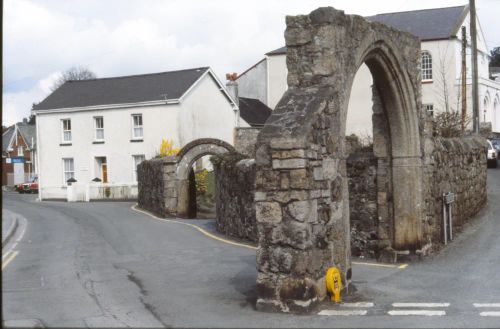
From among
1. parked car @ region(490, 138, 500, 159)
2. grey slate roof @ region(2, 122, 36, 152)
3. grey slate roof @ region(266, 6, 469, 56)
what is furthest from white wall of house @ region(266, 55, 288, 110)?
grey slate roof @ region(2, 122, 36, 152)

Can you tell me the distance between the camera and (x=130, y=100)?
37969mm

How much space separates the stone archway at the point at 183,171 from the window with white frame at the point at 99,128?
15.2 m

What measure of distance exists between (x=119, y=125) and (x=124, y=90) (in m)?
2.88

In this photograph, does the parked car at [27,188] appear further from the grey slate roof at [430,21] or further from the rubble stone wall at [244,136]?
the grey slate roof at [430,21]

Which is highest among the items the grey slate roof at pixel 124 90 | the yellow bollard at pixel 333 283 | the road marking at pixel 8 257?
the grey slate roof at pixel 124 90

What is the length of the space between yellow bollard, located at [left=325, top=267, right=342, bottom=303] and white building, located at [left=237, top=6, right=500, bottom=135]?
29140 mm

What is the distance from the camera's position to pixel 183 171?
81.6 ft

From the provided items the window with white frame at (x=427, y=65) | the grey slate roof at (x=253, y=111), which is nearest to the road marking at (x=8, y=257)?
the grey slate roof at (x=253, y=111)

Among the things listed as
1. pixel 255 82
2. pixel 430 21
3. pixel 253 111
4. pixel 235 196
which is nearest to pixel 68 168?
pixel 253 111

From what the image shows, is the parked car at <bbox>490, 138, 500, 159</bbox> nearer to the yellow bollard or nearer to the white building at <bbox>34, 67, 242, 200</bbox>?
the white building at <bbox>34, 67, 242, 200</bbox>

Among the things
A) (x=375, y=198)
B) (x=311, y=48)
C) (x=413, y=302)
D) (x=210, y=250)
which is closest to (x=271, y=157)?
(x=311, y=48)

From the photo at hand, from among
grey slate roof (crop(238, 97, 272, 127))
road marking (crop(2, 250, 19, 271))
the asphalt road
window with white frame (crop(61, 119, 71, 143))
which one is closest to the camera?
the asphalt road

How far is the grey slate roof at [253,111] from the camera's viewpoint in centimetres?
4346

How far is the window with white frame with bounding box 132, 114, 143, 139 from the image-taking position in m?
37.8
